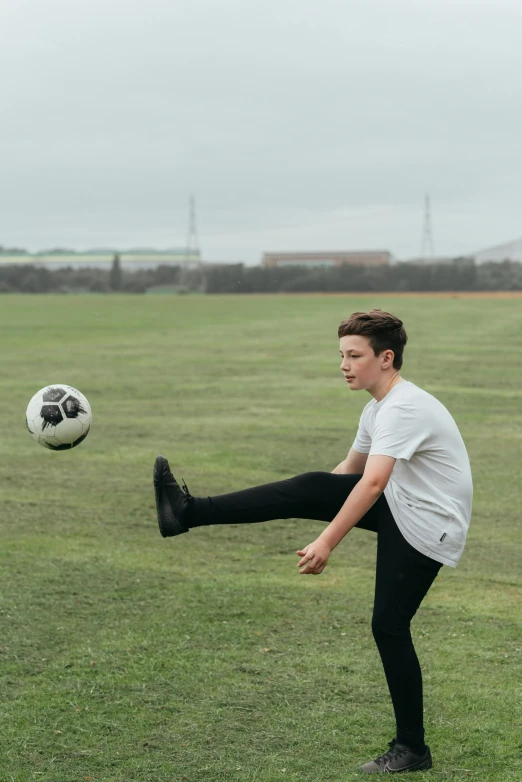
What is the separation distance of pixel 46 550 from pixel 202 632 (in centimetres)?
225

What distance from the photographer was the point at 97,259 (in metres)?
67.9

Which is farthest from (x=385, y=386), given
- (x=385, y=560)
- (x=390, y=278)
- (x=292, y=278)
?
(x=292, y=278)

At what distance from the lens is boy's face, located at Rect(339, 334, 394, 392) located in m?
4.21

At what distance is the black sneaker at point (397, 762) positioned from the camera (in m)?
4.25

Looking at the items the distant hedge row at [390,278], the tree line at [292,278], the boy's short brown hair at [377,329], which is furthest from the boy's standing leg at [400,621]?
the tree line at [292,278]

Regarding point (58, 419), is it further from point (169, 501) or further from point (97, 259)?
point (97, 259)

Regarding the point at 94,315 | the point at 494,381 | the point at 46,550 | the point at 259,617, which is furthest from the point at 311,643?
the point at 94,315

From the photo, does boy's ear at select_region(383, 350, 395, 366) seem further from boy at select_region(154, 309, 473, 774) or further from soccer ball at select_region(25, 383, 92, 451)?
soccer ball at select_region(25, 383, 92, 451)

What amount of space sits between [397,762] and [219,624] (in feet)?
6.95

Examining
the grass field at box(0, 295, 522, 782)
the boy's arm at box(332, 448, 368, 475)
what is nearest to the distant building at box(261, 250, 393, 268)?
the grass field at box(0, 295, 522, 782)

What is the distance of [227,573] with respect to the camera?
733cm

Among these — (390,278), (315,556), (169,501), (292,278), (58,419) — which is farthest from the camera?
(292,278)

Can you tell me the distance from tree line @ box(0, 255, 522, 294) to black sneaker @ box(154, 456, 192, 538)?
158 ft

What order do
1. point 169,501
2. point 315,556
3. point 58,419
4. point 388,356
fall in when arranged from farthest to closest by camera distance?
point 58,419
point 169,501
point 388,356
point 315,556
